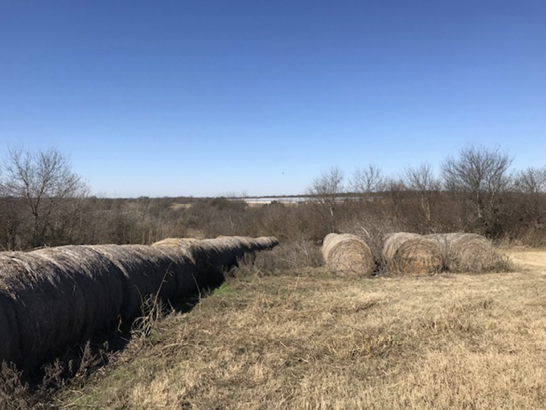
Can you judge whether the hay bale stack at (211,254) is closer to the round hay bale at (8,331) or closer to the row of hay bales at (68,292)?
the row of hay bales at (68,292)

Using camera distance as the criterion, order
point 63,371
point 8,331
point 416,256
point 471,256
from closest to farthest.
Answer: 1. point 8,331
2. point 63,371
3. point 416,256
4. point 471,256

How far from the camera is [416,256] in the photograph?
1288 cm

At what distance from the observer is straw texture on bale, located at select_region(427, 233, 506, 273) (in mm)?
13367

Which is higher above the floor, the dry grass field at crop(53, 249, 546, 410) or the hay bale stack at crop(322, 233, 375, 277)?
the hay bale stack at crop(322, 233, 375, 277)

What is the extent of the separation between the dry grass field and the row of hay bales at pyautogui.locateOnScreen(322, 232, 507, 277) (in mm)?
3545

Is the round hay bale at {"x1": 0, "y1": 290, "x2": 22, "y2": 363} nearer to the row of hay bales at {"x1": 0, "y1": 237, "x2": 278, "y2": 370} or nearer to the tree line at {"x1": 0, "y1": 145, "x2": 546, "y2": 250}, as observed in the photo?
the row of hay bales at {"x1": 0, "y1": 237, "x2": 278, "y2": 370}

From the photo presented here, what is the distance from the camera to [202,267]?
11.1 meters

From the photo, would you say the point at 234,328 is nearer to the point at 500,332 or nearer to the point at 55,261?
the point at 55,261

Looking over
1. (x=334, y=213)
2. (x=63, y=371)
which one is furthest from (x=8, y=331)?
(x=334, y=213)

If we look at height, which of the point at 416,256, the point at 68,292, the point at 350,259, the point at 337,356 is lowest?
the point at 337,356

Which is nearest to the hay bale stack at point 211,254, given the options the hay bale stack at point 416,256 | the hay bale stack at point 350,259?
the hay bale stack at point 350,259

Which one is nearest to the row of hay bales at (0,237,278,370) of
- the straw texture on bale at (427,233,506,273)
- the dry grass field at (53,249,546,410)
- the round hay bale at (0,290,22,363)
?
the round hay bale at (0,290,22,363)

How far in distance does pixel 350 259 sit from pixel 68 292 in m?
9.18

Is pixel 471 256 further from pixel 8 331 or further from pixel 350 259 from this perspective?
pixel 8 331
